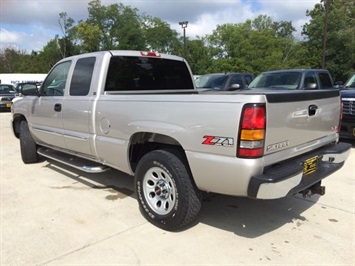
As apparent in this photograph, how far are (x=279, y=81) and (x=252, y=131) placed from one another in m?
6.68

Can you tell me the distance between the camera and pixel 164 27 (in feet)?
216

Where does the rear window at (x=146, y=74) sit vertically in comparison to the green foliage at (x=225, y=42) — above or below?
below

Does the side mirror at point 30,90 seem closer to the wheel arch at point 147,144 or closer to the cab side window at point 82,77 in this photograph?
the cab side window at point 82,77

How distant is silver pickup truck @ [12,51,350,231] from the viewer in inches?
114

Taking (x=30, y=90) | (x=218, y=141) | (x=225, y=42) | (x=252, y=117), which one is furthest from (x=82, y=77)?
(x=225, y=42)

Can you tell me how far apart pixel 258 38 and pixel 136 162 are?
143 ft

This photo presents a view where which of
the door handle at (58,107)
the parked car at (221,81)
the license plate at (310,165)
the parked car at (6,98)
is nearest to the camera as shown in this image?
the license plate at (310,165)

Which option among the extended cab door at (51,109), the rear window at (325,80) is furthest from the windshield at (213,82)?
the extended cab door at (51,109)

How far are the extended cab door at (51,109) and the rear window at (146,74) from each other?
39.8 inches

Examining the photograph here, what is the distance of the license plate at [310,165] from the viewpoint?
3.33m

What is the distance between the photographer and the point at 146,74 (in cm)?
481

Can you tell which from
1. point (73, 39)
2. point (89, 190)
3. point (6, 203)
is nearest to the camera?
point (6, 203)


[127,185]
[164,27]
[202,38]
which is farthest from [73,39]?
[127,185]

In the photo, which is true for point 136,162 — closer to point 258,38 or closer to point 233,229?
point 233,229
